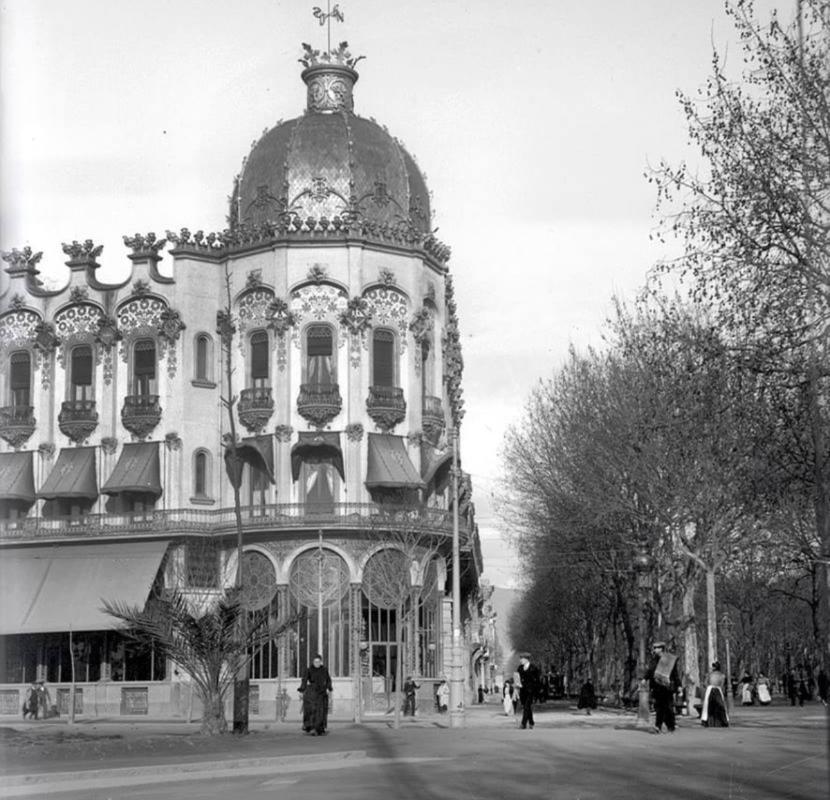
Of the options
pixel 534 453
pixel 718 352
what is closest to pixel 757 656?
pixel 534 453

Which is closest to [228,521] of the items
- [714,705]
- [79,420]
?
[79,420]

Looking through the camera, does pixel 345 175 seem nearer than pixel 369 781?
No

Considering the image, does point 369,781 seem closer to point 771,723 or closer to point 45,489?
point 771,723

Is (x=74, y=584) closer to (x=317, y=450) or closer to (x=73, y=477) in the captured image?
(x=73, y=477)

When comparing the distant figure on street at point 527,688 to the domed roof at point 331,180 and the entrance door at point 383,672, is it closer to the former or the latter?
the entrance door at point 383,672

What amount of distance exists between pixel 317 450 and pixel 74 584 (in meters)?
9.82

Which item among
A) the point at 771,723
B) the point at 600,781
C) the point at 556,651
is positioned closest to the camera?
the point at 600,781

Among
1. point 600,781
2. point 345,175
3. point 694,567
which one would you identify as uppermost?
point 345,175

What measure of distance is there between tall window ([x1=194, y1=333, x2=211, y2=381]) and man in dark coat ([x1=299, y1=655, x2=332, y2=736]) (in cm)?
2593

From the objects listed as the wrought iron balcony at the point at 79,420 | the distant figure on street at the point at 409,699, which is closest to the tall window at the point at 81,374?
the wrought iron balcony at the point at 79,420

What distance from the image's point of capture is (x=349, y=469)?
54.0 metres

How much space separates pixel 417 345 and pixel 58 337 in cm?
1348

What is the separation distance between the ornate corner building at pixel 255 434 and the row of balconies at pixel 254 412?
0.26ft

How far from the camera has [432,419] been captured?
183 ft
